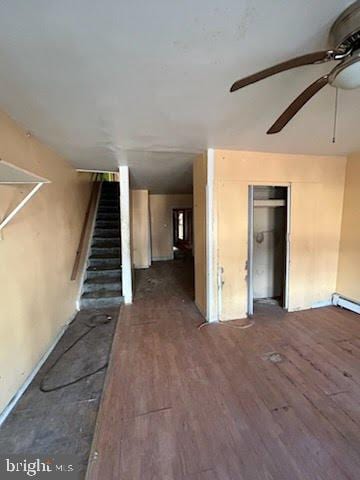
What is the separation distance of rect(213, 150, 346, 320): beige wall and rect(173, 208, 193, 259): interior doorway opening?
4344 mm

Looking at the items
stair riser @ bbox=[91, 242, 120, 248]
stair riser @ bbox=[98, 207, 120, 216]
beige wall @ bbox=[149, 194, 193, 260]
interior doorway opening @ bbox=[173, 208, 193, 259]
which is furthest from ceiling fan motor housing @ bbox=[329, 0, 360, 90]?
interior doorway opening @ bbox=[173, 208, 193, 259]

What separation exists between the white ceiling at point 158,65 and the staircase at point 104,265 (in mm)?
2501

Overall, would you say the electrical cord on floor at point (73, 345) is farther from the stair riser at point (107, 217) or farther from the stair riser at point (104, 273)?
the stair riser at point (107, 217)

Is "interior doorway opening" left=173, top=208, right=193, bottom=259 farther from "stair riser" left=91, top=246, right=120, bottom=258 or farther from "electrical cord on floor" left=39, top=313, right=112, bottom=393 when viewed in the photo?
"electrical cord on floor" left=39, top=313, right=112, bottom=393

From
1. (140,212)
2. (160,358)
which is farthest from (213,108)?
(140,212)

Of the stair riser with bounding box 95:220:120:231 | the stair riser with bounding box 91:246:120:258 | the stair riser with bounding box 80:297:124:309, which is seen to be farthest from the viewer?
the stair riser with bounding box 95:220:120:231

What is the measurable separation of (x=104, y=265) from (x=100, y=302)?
81cm

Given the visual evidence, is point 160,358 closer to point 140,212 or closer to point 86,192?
point 86,192

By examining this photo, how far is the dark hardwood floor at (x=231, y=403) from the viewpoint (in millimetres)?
1396

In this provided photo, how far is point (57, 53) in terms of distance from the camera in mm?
1164

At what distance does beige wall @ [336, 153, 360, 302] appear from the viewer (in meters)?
3.47

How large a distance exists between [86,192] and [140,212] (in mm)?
1830

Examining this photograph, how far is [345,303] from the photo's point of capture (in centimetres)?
364

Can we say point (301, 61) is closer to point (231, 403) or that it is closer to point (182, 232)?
point (231, 403)
